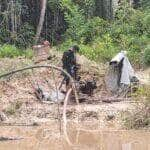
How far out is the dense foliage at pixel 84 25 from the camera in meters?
21.9

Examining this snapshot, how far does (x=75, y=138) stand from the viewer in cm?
1229

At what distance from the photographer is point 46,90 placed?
16984mm

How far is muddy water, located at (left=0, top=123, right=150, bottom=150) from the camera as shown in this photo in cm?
1134

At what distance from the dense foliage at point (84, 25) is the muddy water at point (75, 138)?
304 inches

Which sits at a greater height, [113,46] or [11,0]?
[11,0]

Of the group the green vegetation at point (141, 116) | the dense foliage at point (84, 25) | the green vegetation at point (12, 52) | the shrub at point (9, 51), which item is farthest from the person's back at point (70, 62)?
the shrub at point (9, 51)

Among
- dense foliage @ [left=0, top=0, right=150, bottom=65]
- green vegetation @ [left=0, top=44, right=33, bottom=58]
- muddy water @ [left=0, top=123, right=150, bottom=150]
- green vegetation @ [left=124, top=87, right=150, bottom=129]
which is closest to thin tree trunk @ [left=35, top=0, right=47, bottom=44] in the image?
dense foliage @ [left=0, top=0, right=150, bottom=65]

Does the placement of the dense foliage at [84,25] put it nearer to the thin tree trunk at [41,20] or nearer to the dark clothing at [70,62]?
the thin tree trunk at [41,20]

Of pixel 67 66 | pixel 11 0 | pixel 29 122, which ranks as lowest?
pixel 29 122

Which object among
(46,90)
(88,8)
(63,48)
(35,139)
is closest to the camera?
(35,139)

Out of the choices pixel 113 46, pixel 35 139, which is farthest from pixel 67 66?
pixel 113 46

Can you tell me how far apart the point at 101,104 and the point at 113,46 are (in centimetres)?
662

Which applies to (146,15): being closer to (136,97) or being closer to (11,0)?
(11,0)

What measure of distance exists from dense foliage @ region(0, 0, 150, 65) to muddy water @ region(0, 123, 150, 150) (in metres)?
7.72
